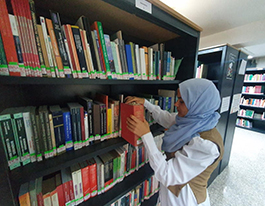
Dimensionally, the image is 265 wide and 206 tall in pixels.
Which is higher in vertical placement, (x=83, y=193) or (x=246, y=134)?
(x=83, y=193)

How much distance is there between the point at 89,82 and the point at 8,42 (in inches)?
12.9

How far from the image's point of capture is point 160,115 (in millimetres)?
1040

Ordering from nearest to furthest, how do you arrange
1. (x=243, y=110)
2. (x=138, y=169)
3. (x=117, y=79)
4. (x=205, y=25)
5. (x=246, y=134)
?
(x=117, y=79) → (x=138, y=169) → (x=205, y=25) → (x=246, y=134) → (x=243, y=110)

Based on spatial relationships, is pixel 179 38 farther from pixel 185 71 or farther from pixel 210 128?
pixel 210 128

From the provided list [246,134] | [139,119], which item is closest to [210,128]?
[139,119]

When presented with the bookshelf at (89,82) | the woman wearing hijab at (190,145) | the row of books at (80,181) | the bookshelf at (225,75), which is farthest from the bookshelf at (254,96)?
the row of books at (80,181)

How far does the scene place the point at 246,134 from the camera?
3883mm

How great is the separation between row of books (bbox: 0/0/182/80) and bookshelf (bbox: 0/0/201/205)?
0.17ft

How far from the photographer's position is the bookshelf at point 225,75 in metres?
1.53

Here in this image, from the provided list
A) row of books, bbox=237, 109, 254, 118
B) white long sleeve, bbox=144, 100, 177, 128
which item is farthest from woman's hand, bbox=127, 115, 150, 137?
row of books, bbox=237, 109, 254, 118

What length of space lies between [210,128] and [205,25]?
2.72 meters

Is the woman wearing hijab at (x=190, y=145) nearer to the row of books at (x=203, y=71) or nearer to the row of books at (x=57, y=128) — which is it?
the row of books at (x=57, y=128)

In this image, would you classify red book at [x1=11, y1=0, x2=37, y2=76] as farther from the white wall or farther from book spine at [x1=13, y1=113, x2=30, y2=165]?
the white wall

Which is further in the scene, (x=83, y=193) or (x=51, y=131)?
(x=83, y=193)
